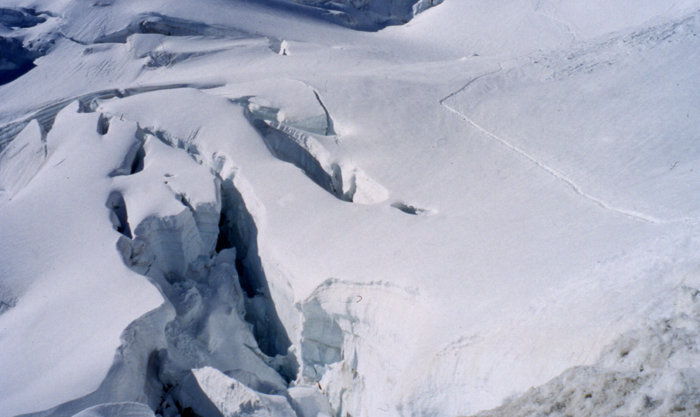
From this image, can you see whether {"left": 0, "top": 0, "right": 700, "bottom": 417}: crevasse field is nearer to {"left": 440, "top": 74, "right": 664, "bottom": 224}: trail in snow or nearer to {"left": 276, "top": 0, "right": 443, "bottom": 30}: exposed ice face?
{"left": 440, "top": 74, "right": 664, "bottom": 224}: trail in snow

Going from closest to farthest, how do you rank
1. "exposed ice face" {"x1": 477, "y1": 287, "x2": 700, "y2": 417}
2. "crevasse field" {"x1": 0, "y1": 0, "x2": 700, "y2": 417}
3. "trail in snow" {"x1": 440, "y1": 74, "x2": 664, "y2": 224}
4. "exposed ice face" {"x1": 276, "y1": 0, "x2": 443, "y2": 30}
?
"exposed ice face" {"x1": 477, "y1": 287, "x2": 700, "y2": 417} → "crevasse field" {"x1": 0, "y1": 0, "x2": 700, "y2": 417} → "trail in snow" {"x1": 440, "y1": 74, "x2": 664, "y2": 224} → "exposed ice face" {"x1": 276, "y1": 0, "x2": 443, "y2": 30}

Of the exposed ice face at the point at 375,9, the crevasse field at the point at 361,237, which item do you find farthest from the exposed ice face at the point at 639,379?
the exposed ice face at the point at 375,9

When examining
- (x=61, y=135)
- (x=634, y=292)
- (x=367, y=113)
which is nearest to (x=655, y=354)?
(x=634, y=292)

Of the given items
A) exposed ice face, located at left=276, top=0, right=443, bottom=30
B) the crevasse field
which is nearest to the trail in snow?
the crevasse field

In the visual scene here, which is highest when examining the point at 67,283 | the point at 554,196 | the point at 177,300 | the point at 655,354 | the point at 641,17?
the point at 641,17

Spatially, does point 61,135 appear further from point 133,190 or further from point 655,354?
point 655,354

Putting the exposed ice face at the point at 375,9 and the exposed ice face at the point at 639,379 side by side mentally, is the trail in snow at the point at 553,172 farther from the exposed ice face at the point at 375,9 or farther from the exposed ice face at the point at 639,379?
the exposed ice face at the point at 375,9

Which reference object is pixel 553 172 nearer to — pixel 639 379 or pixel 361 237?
pixel 361 237

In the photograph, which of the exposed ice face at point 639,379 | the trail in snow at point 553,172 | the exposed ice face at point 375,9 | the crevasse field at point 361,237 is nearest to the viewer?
the exposed ice face at point 639,379
